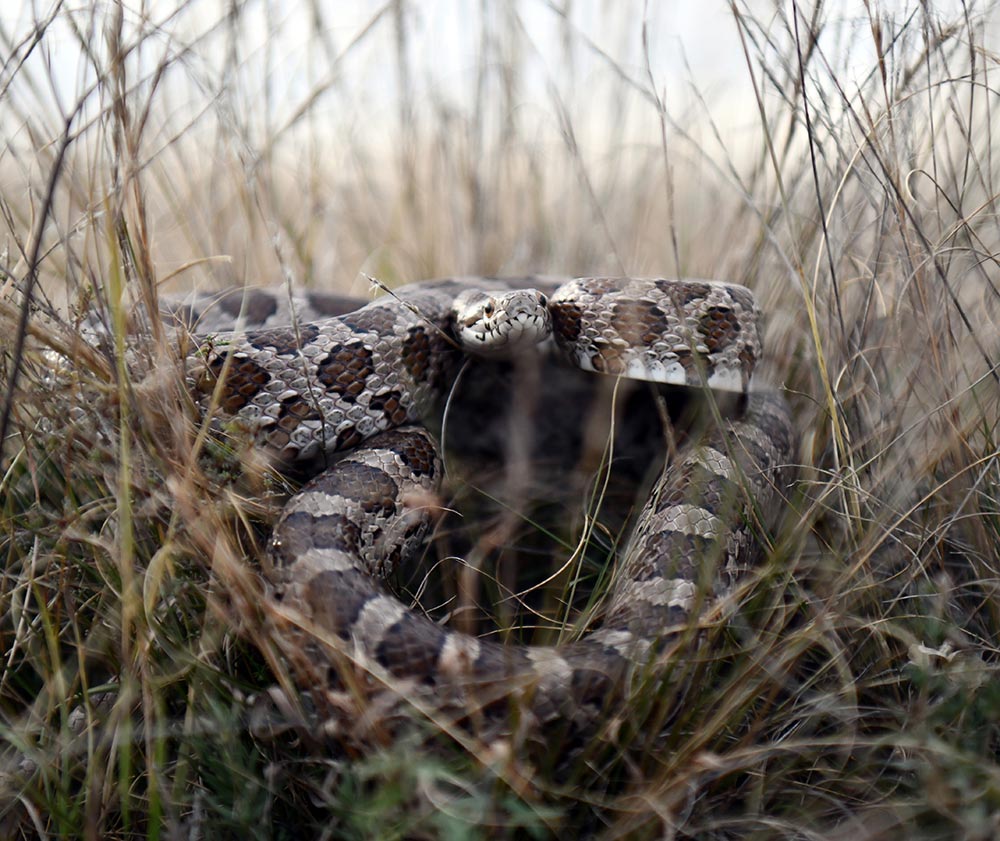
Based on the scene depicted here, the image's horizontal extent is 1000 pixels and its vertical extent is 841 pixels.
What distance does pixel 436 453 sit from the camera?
377 cm

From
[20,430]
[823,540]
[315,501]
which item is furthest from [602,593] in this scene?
[20,430]

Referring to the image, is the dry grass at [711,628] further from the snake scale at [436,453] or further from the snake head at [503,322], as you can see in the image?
the snake head at [503,322]

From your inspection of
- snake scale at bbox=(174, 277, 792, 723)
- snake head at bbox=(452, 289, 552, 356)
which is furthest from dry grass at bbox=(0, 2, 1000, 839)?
snake head at bbox=(452, 289, 552, 356)

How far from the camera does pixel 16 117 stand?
4.00 meters

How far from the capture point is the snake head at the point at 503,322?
142 inches

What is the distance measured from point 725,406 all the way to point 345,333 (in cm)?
187

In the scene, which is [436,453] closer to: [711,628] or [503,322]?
[503,322]

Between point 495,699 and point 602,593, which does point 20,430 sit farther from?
point 602,593

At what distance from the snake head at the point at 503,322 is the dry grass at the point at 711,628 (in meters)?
0.70

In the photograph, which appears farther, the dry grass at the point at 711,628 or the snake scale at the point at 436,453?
the snake scale at the point at 436,453

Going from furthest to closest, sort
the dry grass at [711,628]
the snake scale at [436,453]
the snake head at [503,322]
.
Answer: the snake head at [503,322], the snake scale at [436,453], the dry grass at [711,628]

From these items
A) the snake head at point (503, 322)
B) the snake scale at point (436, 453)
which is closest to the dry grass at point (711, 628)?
the snake scale at point (436, 453)

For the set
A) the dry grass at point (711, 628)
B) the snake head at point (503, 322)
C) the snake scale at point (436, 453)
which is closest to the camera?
the dry grass at point (711, 628)

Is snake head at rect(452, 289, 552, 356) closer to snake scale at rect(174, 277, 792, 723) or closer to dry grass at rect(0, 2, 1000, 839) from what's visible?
snake scale at rect(174, 277, 792, 723)
